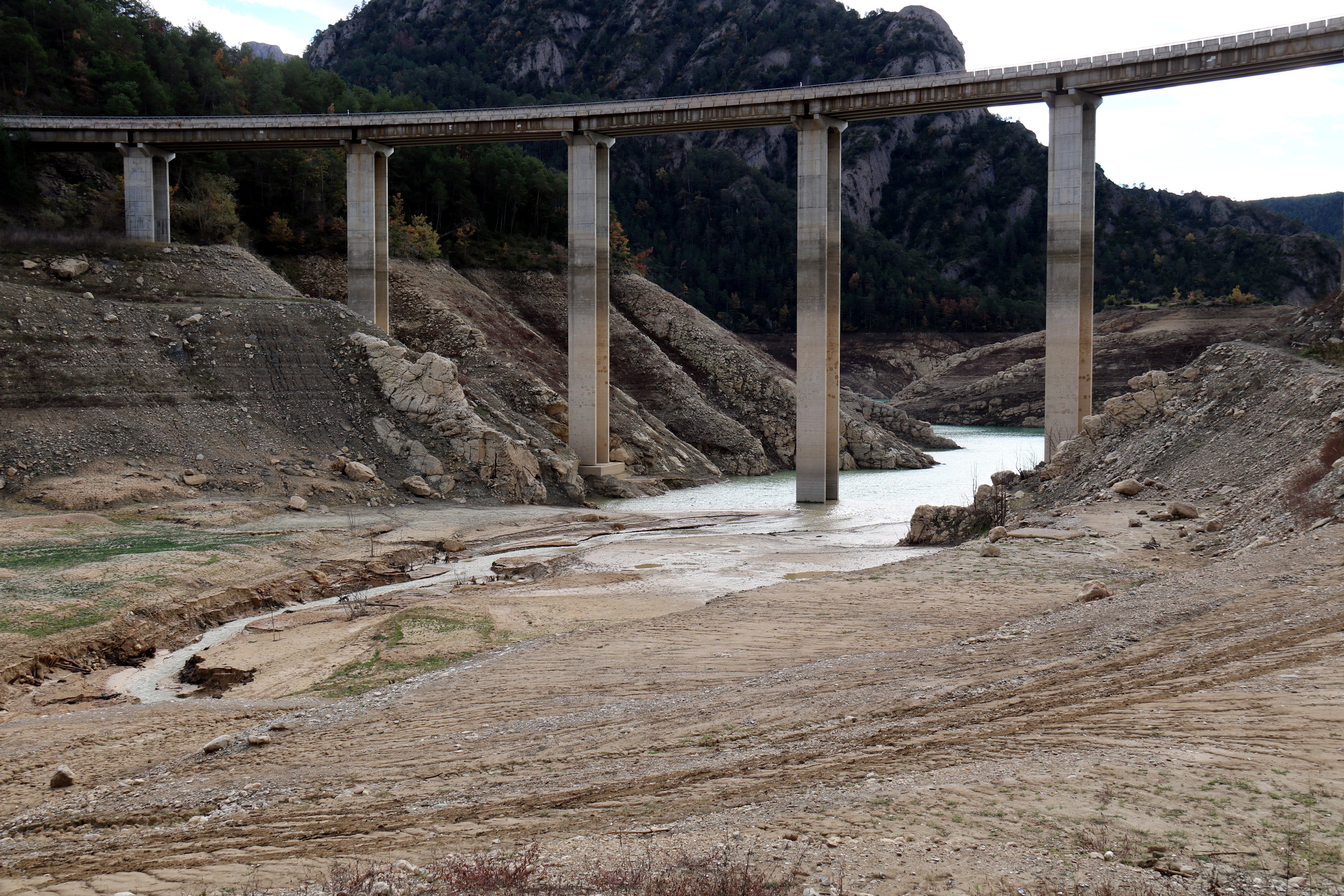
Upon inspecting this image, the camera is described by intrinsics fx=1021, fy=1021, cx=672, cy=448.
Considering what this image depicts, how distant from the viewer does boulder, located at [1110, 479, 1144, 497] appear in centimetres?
2355

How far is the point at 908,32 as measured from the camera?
151 meters

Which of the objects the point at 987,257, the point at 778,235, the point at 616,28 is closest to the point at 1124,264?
the point at 987,257

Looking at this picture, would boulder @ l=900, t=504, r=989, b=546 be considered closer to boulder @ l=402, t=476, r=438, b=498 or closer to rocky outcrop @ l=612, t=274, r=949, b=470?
boulder @ l=402, t=476, r=438, b=498

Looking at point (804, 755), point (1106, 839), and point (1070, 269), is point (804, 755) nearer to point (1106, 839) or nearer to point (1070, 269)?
point (1106, 839)

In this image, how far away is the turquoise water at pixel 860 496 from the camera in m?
33.7

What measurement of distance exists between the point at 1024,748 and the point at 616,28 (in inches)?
7261

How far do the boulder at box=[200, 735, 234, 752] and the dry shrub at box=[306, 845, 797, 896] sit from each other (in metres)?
4.02

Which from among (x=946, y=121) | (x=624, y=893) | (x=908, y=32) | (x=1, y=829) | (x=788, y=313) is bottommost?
(x=1, y=829)

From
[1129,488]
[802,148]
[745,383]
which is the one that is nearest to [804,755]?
[1129,488]

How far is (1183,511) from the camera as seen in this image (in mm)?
20484

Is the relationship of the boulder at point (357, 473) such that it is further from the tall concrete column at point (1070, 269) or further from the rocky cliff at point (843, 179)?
the rocky cliff at point (843, 179)

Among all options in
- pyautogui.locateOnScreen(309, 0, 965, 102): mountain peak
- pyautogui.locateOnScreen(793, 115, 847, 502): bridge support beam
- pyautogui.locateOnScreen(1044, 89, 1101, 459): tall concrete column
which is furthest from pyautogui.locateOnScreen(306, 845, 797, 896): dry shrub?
pyautogui.locateOnScreen(309, 0, 965, 102): mountain peak

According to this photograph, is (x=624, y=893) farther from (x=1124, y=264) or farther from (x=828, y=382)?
(x=1124, y=264)

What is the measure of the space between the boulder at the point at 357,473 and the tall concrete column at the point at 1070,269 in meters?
21.7
